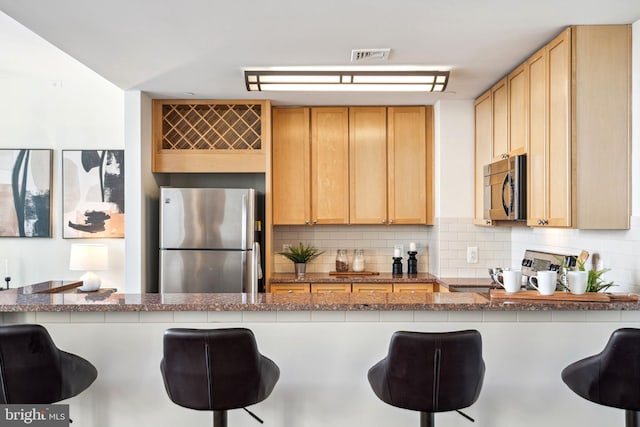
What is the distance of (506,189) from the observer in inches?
143

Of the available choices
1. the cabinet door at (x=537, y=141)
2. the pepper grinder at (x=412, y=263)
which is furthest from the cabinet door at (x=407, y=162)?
the cabinet door at (x=537, y=141)

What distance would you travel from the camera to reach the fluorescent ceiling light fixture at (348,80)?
3.61 meters

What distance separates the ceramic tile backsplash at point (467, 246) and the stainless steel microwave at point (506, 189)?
0.45 meters

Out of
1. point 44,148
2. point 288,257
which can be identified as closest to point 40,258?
point 44,148

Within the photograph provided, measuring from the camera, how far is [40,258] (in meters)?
5.14

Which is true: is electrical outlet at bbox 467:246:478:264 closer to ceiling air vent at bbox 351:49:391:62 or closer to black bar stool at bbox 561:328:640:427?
ceiling air vent at bbox 351:49:391:62

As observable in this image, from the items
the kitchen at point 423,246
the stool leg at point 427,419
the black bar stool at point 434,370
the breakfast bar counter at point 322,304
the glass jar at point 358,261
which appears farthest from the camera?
the glass jar at point 358,261

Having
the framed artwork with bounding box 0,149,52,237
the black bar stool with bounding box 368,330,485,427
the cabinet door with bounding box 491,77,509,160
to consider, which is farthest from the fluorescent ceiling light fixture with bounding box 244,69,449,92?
the framed artwork with bounding box 0,149,52,237

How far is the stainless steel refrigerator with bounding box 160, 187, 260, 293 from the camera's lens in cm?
→ 425

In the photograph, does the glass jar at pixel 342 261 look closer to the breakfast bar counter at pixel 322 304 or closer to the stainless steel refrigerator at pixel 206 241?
the stainless steel refrigerator at pixel 206 241

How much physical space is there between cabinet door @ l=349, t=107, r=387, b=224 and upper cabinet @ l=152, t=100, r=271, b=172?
77 centimetres

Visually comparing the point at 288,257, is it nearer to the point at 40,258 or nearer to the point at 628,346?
the point at 40,258

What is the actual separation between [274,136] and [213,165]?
→ 600 millimetres

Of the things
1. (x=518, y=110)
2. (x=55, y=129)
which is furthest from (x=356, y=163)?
(x=55, y=129)
